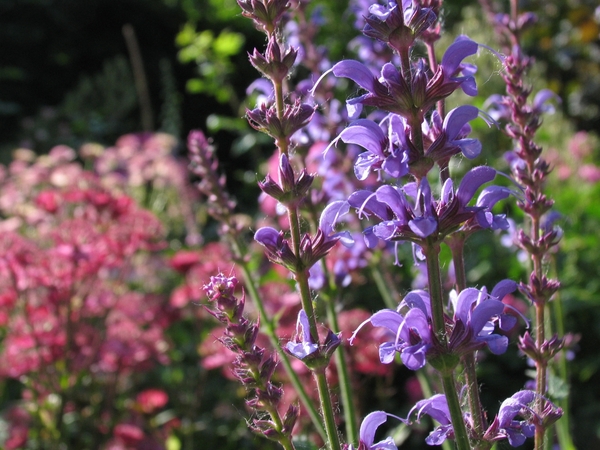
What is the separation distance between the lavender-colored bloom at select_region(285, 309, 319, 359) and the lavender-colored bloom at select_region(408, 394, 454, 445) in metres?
0.22

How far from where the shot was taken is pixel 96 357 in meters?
3.13

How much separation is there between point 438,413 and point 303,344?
307 mm

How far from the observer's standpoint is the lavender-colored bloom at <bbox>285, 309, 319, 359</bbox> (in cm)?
103

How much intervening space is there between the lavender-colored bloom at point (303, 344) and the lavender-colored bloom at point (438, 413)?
0.22 metres

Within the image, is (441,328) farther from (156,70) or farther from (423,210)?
(156,70)

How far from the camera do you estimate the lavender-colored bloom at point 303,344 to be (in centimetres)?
103

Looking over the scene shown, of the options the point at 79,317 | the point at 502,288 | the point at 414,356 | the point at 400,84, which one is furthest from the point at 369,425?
the point at 79,317

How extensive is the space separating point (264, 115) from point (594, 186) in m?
4.64

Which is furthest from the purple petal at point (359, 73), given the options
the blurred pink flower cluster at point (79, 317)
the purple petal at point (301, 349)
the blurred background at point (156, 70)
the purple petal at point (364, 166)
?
the blurred background at point (156, 70)

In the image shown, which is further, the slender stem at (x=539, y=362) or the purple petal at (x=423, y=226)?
the slender stem at (x=539, y=362)

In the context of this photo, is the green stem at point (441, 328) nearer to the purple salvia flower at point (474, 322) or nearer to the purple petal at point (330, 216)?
the purple salvia flower at point (474, 322)

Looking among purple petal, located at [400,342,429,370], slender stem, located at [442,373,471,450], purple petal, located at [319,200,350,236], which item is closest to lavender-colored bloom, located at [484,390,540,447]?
slender stem, located at [442,373,471,450]

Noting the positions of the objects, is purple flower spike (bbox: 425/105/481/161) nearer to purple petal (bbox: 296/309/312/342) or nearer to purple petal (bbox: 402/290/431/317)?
purple petal (bbox: 402/290/431/317)

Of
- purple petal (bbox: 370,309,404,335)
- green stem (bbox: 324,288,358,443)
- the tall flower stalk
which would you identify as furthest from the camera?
green stem (bbox: 324,288,358,443)
